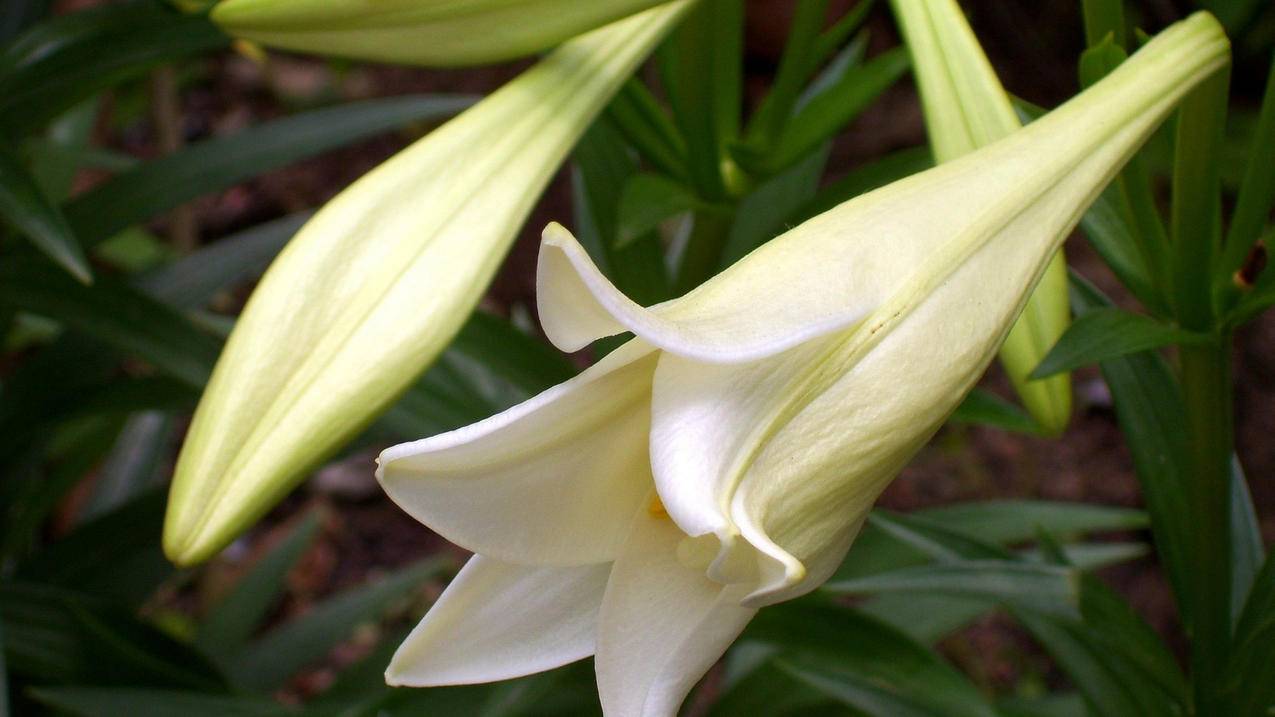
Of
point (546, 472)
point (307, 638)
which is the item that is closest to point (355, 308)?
point (546, 472)

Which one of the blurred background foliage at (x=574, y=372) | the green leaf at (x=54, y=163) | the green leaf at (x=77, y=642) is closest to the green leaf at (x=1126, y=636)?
the blurred background foliage at (x=574, y=372)

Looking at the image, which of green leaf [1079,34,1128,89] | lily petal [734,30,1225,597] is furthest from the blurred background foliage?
lily petal [734,30,1225,597]

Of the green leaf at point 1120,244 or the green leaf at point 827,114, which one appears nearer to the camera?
the green leaf at point 1120,244

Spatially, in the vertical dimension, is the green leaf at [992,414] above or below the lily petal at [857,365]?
below

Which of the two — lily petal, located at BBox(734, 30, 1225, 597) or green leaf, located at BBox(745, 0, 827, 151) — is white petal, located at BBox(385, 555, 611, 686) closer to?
lily petal, located at BBox(734, 30, 1225, 597)

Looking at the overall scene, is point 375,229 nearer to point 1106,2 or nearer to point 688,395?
point 688,395

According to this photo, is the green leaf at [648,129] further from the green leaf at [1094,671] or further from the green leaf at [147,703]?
the green leaf at [147,703]
